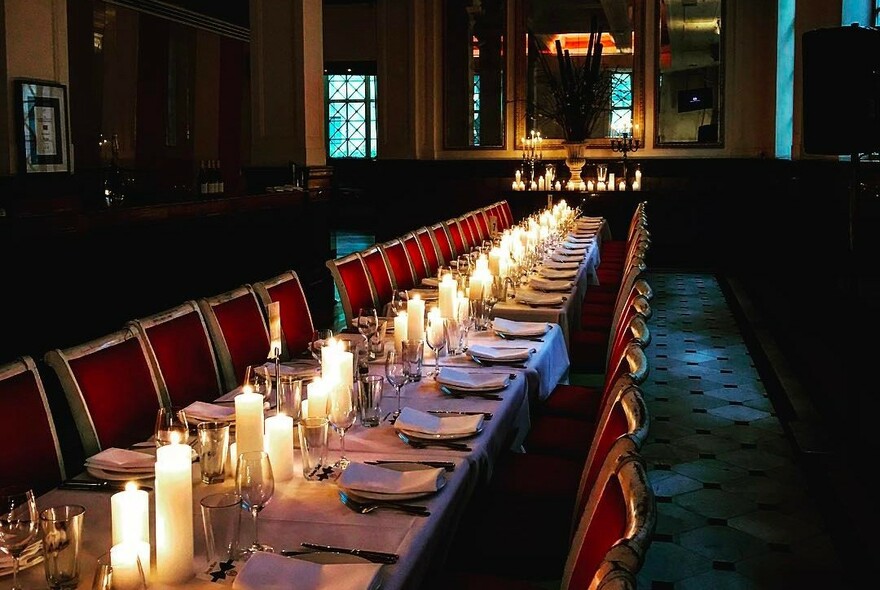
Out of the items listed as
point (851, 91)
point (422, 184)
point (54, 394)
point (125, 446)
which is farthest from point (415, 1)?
point (125, 446)

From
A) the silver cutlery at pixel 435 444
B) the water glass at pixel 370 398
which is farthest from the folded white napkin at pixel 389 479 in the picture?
the water glass at pixel 370 398

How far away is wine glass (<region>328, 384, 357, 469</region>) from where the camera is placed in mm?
2387

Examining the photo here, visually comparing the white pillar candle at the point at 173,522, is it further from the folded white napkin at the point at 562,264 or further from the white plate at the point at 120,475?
the folded white napkin at the point at 562,264

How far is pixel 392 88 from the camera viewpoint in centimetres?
1338

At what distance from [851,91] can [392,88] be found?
8437 mm

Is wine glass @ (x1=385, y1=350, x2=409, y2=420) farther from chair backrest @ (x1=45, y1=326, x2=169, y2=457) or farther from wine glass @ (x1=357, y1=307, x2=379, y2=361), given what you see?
chair backrest @ (x1=45, y1=326, x2=169, y2=457)

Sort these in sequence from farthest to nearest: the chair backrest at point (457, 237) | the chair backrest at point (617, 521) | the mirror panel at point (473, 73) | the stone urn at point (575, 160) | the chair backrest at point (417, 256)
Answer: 1. the mirror panel at point (473, 73)
2. the stone urn at point (575, 160)
3. the chair backrest at point (457, 237)
4. the chair backrest at point (417, 256)
5. the chair backrest at point (617, 521)

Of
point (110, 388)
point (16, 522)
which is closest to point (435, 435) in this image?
point (110, 388)

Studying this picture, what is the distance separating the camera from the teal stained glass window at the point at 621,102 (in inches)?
501

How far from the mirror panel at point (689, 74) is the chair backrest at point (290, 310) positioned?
363 inches

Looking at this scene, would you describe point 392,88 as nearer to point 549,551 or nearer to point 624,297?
point 624,297

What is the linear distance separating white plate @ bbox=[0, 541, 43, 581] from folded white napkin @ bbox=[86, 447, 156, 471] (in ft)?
1.66

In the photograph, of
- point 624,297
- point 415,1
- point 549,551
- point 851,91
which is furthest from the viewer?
point 415,1

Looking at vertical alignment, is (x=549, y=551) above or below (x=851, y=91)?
below
